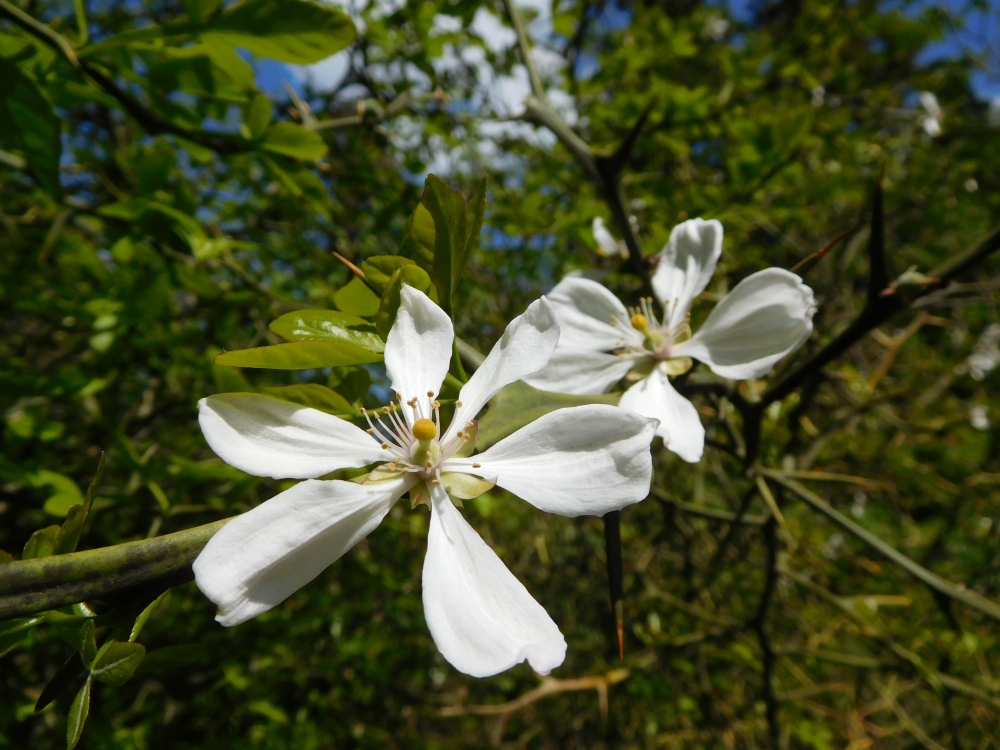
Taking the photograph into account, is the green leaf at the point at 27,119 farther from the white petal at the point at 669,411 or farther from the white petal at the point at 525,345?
the white petal at the point at 669,411

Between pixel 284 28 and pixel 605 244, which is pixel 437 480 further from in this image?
pixel 605 244

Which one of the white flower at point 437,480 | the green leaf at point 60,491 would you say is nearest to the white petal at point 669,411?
the white flower at point 437,480

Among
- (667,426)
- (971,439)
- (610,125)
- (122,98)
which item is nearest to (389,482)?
(667,426)

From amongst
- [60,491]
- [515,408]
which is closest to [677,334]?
[515,408]

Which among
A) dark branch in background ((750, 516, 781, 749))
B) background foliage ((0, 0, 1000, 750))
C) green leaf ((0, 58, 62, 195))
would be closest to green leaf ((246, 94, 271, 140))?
background foliage ((0, 0, 1000, 750))

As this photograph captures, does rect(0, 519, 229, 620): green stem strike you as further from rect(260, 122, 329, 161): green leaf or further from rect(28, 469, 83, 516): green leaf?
rect(260, 122, 329, 161): green leaf
